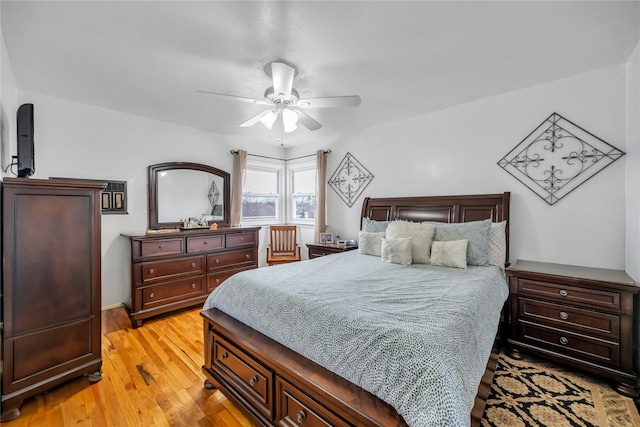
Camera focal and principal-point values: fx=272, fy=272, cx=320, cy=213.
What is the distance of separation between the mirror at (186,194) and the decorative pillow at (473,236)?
128 inches

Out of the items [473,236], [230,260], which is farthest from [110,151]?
[473,236]

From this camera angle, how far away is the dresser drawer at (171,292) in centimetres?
317

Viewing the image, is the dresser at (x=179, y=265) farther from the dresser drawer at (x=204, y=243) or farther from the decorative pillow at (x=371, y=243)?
the decorative pillow at (x=371, y=243)

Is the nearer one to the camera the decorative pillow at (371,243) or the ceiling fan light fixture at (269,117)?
the ceiling fan light fixture at (269,117)

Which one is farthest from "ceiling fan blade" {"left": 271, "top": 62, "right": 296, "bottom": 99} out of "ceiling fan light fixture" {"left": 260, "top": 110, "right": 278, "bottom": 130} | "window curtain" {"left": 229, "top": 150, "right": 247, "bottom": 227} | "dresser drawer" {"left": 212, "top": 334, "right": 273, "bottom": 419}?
"window curtain" {"left": 229, "top": 150, "right": 247, "bottom": 227}

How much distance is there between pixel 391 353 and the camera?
1.16 metres

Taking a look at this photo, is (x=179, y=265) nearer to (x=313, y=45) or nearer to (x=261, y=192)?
(x=261, y=192)

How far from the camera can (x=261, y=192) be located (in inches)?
201

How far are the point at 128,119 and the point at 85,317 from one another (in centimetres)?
252

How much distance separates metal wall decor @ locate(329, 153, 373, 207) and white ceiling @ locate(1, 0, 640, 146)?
4.52ft

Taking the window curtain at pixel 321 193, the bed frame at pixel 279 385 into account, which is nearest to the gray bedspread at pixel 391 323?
the bed frame at pixel 279 385

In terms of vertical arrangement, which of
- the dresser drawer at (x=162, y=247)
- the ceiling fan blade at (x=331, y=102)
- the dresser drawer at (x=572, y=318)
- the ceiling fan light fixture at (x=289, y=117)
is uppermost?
the ceiling fan blade at (x=331, y=102)

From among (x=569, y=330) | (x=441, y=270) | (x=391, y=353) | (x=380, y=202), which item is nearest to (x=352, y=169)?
(x=380, y=202)

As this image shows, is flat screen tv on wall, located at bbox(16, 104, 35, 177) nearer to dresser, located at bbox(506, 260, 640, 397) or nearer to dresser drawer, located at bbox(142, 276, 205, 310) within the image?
dresser drawer, located at bbox(142, 276, 205, 310)
